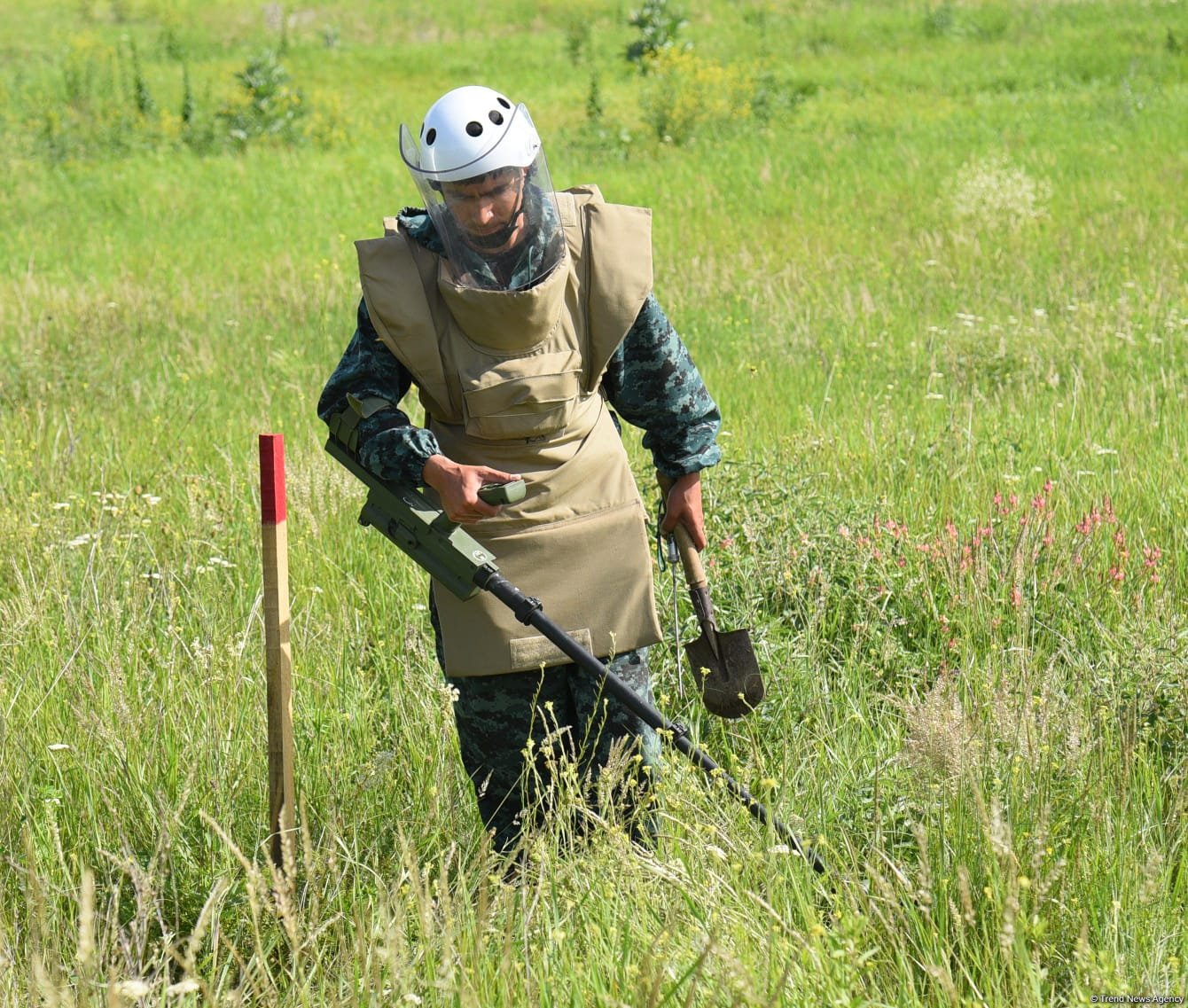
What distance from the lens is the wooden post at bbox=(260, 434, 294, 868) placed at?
236 cm

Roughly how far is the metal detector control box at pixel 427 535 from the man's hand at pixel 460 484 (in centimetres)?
4

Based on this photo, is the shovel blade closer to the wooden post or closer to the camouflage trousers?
the camouflage trousers

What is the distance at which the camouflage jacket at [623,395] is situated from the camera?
8.15ft

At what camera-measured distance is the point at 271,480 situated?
2.36 metres

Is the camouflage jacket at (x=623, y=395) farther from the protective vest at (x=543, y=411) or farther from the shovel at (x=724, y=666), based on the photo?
the shovel at (x=724, y=666)

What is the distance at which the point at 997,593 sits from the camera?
11.4ft

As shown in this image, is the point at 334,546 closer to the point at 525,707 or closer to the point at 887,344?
the point at 525,707

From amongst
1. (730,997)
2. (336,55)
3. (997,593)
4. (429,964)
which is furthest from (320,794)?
(336,55)

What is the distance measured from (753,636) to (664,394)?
87 centimetres

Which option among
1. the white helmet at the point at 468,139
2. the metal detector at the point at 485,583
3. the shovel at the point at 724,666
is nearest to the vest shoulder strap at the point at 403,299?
the white helmet at the point at 468,139

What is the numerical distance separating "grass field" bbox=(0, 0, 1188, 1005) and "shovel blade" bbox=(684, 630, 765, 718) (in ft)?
0.46

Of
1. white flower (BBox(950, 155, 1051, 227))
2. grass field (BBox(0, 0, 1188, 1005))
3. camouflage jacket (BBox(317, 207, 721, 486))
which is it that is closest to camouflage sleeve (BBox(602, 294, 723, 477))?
camouflage jacket (BBox(317, 207, 721, 486))

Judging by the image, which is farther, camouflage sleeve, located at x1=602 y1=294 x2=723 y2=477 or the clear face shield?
camouflage sleeve, located at x1=602 y1=294 x2=723 y2=477

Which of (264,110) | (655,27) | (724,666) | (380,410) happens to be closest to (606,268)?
(380,410)
